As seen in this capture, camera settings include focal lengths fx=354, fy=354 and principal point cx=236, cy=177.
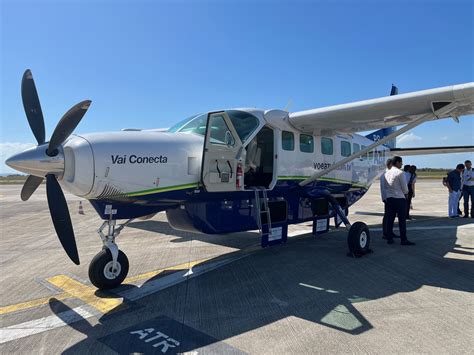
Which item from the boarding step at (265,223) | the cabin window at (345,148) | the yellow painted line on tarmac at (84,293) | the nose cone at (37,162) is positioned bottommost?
the yellow painted line on tarmac at (84,293)

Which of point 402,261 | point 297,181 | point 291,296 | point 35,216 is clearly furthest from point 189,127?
point 35,216

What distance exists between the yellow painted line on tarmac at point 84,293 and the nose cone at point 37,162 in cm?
173

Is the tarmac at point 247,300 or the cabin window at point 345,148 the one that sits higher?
the cabin window at point 345,148

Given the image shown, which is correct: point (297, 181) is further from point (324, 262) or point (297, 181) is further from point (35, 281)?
point (35, 281)

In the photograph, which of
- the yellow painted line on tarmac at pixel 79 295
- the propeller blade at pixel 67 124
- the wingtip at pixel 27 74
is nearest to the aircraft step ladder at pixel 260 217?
the yellow painted line on tarmac at pixel 79 295

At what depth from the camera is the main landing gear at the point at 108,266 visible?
4977mm

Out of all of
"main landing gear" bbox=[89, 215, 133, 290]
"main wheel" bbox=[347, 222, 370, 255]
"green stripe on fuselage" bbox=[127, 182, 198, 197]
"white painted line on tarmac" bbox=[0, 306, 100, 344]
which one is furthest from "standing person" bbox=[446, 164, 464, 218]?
"white painted line on tarmac" bbox=[0, 306, 100, 344]

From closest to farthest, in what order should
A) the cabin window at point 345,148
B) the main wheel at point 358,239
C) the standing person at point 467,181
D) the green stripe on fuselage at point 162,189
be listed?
the green stripe on fuselage at point 162,189, the main wheel at point 358,239, the cabin window at point 345,148, the standing person at point 467,181

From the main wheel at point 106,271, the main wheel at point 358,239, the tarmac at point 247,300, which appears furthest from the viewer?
the main wheel at point 358,239

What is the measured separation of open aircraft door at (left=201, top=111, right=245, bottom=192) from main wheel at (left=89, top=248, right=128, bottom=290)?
70.2 inches

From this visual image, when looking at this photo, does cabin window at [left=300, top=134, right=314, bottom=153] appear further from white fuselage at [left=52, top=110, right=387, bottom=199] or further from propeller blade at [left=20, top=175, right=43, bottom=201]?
propeller blade at [left=20, top=175, right=43, bottom=201]

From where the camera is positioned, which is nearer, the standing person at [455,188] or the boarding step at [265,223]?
the boarding step at [265,223]

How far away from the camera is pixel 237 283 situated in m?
5.28

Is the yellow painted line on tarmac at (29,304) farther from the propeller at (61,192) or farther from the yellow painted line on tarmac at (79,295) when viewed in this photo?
the propeller at (61,192)
